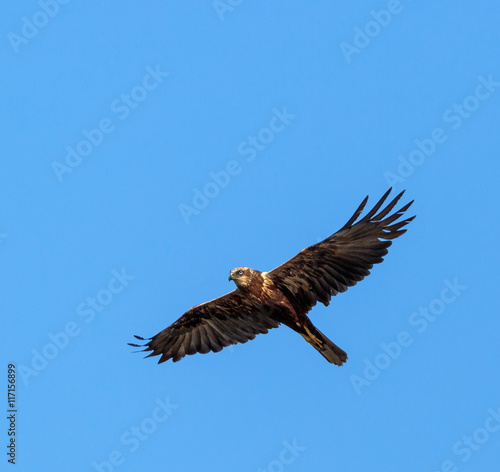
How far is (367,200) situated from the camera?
19.8m

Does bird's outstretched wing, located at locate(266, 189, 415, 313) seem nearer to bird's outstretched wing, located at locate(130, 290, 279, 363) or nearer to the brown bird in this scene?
the brown bird

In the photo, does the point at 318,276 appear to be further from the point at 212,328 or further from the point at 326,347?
the point at 212,328

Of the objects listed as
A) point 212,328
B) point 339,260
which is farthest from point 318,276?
point 212,328

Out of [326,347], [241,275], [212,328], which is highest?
[241,275]

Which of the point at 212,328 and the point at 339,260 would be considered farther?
the point at 212,328

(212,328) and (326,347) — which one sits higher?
(212,328)

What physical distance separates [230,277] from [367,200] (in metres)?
3.50

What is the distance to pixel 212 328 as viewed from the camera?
22.8 metres

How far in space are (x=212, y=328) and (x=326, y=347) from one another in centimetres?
338

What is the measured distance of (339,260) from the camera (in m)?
20.8

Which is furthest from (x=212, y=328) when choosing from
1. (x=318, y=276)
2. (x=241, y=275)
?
(x=318, y=276)

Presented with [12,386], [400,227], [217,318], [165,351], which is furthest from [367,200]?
[12,386]

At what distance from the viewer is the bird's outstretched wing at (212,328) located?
22.2 metres

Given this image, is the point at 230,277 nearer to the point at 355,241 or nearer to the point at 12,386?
the point at 355,241
